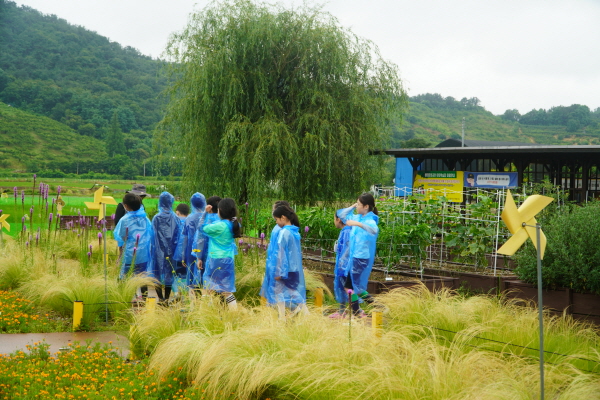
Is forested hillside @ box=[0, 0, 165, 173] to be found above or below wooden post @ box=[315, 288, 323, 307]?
above

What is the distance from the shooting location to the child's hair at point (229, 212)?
288 inches

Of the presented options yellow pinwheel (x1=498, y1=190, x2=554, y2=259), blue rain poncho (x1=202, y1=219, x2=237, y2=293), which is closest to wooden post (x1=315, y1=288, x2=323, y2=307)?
blue rain poncho (x1=202, y1=219, x2=237, y2=293)

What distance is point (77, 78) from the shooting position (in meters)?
86.8

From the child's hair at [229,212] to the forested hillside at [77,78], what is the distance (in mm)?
62863

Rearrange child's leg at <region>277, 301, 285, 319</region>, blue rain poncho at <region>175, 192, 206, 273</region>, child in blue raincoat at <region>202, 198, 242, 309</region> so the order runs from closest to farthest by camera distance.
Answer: child's leg at <region>277, 301, 285, 319</region> → child in blue raincoat at <region>202, 198, 242, 309</region> → blue rain poncho at <region>175, 192, 206, 273</region>

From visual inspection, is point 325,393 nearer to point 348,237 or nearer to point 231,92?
point 348,237

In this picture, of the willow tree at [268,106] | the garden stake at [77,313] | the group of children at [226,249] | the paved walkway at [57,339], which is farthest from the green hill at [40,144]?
the paved walkway at [57,339]

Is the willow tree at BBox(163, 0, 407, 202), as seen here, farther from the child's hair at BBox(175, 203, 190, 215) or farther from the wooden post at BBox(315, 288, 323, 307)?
the wooden post at BBox(315, 288, 323, 307)

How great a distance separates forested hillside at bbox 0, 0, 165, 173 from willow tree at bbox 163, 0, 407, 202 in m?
52.8

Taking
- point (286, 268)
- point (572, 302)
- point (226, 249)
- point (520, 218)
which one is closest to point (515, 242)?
point (520, 218)

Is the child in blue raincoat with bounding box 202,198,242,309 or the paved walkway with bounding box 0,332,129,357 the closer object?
the paved walkway with bounding box 0,332,129,357

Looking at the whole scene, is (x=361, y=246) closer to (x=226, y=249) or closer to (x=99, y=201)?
(x=226, y=249)

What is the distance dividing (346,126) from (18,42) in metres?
88.1

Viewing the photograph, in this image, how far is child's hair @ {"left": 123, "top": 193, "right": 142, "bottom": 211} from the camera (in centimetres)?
825
